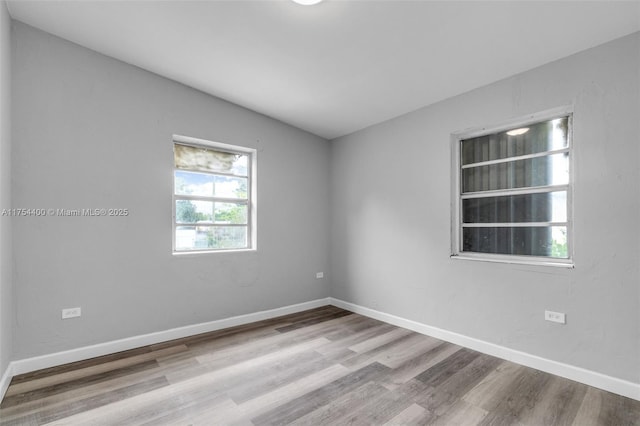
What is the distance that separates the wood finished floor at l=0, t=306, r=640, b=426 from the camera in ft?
6.86

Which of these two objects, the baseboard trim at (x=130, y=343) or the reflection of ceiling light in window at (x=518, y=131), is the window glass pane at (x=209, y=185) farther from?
the reflection of ceiling light in window at (x=518, y=131)

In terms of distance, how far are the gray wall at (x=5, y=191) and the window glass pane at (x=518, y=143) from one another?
426 cm

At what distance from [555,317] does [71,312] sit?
442 cm

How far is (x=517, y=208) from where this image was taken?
2990mm

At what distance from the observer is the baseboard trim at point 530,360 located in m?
2.31

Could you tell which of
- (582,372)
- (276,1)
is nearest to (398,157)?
(276,1)

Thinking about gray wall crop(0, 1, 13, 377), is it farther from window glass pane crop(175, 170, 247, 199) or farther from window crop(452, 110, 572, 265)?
window crop(452, 110, 572, 265)

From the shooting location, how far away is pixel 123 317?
3.20 m

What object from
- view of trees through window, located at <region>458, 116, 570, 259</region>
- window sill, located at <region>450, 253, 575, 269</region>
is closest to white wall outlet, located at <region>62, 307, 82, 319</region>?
window sill, located at <region>450, 253, 575, 269</region>

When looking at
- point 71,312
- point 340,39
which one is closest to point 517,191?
point 340,39

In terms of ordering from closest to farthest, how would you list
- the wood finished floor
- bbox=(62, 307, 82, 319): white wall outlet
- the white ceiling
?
the wood finished floor → the white ceiling → bbox=(62, 307, 82, 319): white wall outlet

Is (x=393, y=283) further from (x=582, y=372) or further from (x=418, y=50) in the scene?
(x=418, y=50)

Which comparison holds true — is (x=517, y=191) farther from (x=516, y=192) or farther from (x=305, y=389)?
(x=305, y=389)

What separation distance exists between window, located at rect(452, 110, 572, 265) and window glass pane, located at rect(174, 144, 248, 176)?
2.73 m
